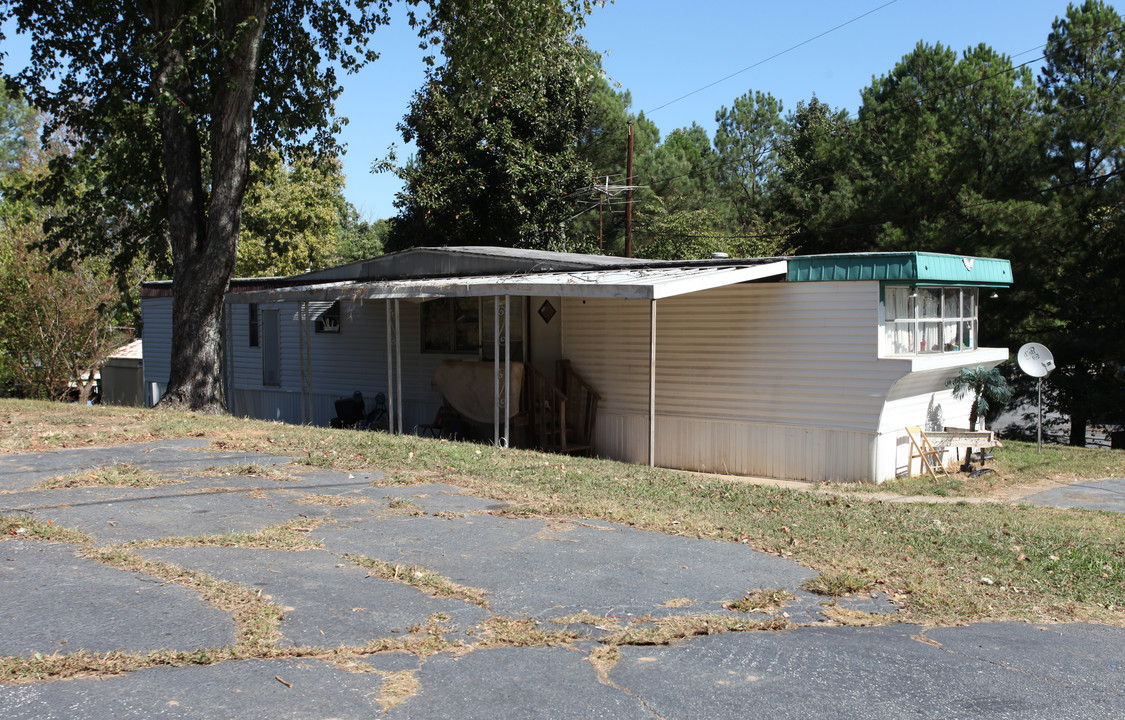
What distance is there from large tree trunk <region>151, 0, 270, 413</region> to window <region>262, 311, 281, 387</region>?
3.86 metres

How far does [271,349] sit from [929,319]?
528 inches

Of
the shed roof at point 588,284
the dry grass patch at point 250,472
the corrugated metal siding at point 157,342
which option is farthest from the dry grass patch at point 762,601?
the corrugated metal siding at point 157,342

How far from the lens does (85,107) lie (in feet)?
53.9

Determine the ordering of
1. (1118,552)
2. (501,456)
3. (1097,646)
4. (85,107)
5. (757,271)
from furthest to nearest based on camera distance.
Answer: (85,107) < (757,271) < (501,456) < (1118,552) < (1097,646)

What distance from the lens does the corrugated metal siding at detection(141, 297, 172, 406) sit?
22.2 m

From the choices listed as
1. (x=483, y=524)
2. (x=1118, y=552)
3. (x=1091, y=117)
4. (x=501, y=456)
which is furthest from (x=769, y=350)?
(x=1091, y=117)

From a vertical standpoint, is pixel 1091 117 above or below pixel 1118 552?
above

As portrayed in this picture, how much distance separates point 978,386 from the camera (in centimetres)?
1401

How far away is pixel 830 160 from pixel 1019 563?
23.7 meters

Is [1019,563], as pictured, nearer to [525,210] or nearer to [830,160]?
[525,210]

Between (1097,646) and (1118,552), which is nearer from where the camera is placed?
(1097,646)

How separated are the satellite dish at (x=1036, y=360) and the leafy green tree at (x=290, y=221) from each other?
76.7ft

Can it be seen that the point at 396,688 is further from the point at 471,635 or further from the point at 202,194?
the point at 202,194

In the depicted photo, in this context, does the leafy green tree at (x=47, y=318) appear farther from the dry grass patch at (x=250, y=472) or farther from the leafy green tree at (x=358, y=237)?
the leafy green tree at (x=358, y=237)
